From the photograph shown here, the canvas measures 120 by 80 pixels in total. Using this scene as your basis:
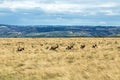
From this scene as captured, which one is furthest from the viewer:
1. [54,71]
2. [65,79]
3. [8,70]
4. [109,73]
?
[8,70]

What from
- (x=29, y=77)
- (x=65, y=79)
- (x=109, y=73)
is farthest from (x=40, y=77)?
(x=109, y=73)

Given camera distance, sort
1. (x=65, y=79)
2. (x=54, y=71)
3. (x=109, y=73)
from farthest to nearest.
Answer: (x=54, y=71), (x=109, y=73), (x=65, y=79)

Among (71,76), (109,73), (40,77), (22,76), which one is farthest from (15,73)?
(109,73)

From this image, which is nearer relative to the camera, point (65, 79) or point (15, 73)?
point (65, 79)

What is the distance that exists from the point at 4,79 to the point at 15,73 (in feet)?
5.76

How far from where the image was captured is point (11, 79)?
49.6ft

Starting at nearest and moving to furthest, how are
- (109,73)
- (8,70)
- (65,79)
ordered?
(65,79), (109,73), (8,70)

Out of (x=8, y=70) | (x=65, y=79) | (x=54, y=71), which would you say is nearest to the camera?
(x=65, y=79)

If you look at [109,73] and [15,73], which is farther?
[15,73]

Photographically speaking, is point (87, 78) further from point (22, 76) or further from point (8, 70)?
point (8, 70)

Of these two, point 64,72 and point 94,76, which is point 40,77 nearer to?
point 64,72

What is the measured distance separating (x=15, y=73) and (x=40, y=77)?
6.91ft

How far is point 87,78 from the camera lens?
47.2 feet

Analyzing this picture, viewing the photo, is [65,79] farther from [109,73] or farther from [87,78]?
[109,73]
